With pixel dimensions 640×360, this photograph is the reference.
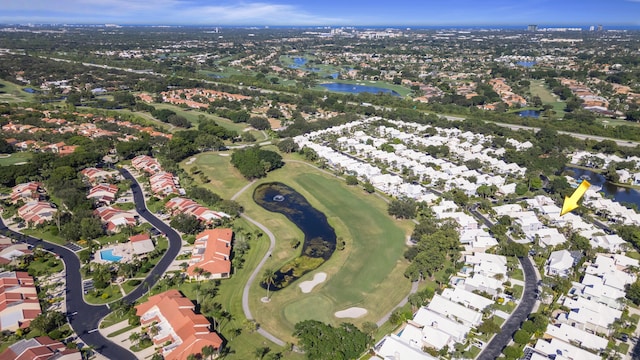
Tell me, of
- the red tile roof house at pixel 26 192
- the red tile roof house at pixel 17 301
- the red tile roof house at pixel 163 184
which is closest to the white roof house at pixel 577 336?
the red tile roof house at pixel 17 301

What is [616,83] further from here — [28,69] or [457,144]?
[28,69]

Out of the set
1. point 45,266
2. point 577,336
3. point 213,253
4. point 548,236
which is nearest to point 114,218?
point 45,266

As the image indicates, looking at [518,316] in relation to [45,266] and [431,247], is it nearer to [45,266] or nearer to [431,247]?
[431,247]

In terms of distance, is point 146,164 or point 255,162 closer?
point 255,162

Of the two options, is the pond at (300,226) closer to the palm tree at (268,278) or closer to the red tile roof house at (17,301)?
the palm tree at (268,278)

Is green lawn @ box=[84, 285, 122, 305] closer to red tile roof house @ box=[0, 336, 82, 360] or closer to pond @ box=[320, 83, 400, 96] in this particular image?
red tile roof house @ box=[0, 336, 82, 360]

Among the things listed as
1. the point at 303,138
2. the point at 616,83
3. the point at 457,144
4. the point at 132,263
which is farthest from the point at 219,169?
the point at 616,83
